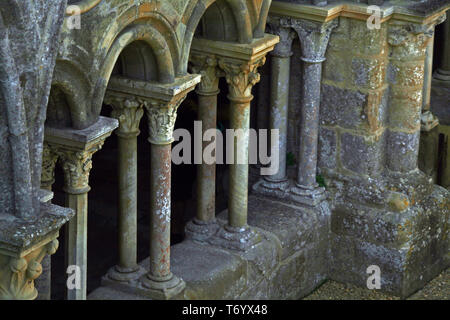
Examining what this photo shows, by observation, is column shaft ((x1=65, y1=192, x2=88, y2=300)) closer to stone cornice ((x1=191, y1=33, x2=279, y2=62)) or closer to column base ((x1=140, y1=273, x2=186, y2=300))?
column base ((x1=140, y1=273, x2=186, y2=300))

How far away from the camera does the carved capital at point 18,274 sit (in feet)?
24.7

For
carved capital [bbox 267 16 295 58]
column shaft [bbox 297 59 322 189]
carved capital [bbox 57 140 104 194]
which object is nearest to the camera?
carved capital [bbox 57 140 104 194]

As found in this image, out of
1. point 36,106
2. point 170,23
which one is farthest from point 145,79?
point 36,106

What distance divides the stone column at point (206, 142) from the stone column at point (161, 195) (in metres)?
0.84

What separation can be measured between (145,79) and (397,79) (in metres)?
2.91

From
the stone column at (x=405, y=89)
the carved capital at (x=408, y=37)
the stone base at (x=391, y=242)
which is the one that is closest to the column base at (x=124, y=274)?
the stone base at (x=391, y=242)

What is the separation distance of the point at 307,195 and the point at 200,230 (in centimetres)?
126

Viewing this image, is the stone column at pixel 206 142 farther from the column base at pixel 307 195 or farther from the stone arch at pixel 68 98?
the stone arch at pixel 68 98

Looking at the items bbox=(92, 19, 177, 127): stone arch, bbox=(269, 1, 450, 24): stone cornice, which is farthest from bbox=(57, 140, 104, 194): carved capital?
bbox=(269, 1, 450, 24): stone cornice

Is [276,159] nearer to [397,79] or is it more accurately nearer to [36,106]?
[397,79]

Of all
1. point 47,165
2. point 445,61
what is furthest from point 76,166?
point 445,61

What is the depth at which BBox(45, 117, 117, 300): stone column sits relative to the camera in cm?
845

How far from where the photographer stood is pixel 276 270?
11031 millimetres

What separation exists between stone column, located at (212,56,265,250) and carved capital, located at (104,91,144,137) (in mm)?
1131
